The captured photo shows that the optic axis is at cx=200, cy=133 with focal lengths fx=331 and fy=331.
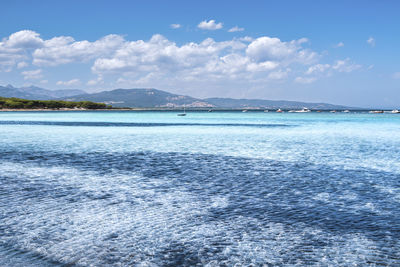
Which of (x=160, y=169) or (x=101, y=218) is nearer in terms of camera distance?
(x=101, y=218)

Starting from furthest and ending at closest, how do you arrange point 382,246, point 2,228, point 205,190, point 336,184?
point 336,184, point 205,190, point 2,228, point 382,246

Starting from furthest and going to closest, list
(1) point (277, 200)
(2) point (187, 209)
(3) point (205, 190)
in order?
(3) point (205, 190)
(1) point (277, 200)
(2) point (187, 209)

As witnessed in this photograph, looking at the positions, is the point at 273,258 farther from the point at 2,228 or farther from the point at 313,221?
the point at 2,228

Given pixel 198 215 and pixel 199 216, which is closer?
pixel 199 216

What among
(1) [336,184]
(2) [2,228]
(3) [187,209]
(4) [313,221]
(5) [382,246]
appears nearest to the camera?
(5) [382,246]

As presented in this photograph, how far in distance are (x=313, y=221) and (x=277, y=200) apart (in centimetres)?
312

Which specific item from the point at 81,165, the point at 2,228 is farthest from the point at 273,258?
the point at 81,165

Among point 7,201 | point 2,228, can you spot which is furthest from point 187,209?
point 7,201

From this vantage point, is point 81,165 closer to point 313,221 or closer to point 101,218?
point 101,218

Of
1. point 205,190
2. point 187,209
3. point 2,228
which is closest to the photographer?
point 2,228

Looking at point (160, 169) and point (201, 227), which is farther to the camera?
point (160, 169)

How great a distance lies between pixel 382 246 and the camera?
10227 mm

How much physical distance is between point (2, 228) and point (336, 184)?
1685 cm

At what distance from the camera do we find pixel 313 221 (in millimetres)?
12547
